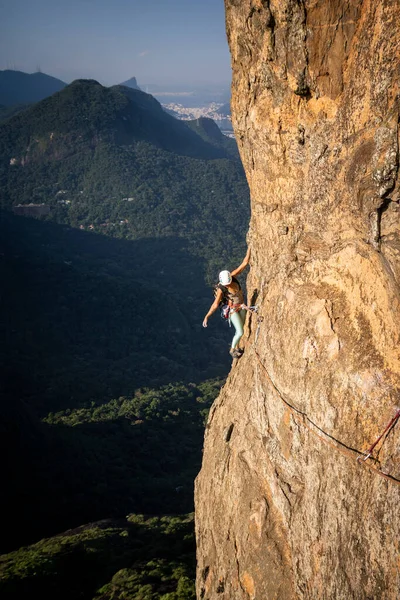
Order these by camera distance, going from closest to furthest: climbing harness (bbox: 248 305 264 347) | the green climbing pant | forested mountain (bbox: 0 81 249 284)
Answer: climbing harness (bbox: 248 305 264 347)
the green climbing pant
forested mountain (bbox: 0 81 249 284)

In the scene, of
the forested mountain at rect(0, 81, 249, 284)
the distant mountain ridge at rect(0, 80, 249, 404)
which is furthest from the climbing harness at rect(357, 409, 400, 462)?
the forested mountain at rect(0, 81, 249, 284)

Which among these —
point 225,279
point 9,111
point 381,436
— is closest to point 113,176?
point 9,111

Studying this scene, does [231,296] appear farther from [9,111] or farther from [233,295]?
[9,111]

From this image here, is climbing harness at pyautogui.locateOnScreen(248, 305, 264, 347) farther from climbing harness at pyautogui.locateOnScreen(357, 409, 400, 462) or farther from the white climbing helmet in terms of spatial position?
climbing harness at pyautogui.locateOnScreen(357, 409, 400, 462)

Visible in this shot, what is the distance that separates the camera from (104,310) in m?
77.8

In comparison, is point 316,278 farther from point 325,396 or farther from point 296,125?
point 296,125

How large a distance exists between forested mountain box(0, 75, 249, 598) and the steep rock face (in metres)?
11.7

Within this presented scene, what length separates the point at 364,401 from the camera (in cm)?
744

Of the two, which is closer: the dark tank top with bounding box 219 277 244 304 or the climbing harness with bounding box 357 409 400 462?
the climbing harness with bounding box 357 409 400 462

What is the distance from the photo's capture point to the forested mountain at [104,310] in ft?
123

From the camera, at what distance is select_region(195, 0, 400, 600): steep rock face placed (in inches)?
280

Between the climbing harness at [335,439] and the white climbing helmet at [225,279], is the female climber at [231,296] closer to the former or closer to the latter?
the white climbing helmet at [225,279]

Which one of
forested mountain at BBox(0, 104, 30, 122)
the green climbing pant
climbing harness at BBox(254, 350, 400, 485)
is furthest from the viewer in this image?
forested mountain at BBox(0, 104, 30, 122)

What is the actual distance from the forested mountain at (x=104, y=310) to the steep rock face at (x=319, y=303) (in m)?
11.7
